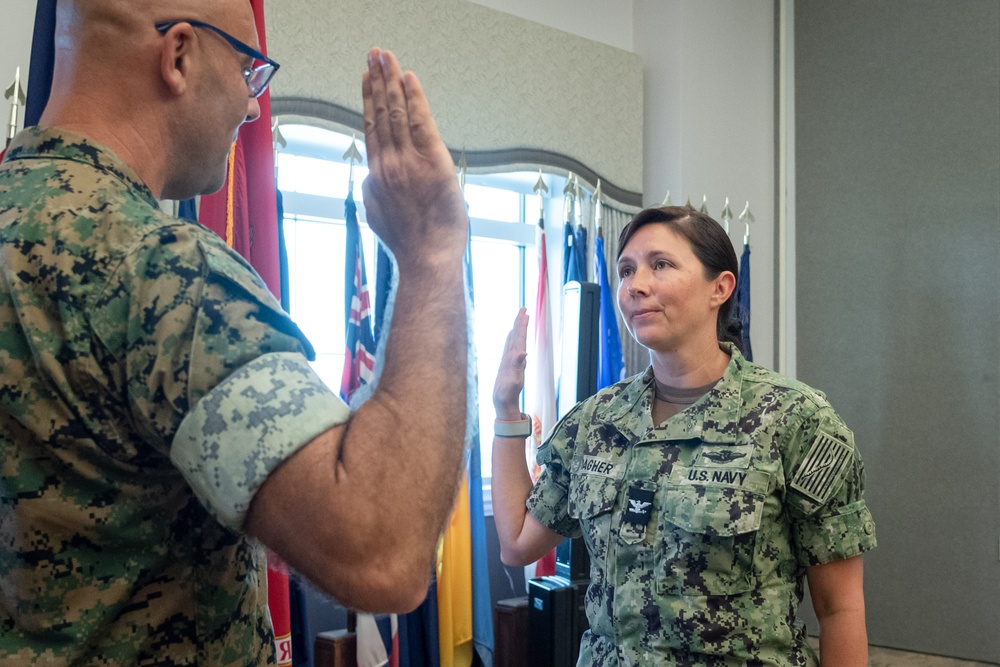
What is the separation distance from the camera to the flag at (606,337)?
12.8ft

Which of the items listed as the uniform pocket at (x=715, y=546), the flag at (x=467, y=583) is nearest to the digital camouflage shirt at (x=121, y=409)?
the uniform pocket at (x=715, y=546)

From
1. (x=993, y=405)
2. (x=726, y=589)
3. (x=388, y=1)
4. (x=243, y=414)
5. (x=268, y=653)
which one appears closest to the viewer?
(x=243, y=414)

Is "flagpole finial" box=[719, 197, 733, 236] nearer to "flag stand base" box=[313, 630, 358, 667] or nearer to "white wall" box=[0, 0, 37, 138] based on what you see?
"flag stand base" box=[313, 630, 358, 667]

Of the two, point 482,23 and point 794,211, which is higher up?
point 482,23

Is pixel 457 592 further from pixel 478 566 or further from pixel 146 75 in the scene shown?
pixel 146 75

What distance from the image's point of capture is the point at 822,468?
153cm

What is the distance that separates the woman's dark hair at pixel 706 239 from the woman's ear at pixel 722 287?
11 mm

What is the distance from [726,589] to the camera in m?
1.49

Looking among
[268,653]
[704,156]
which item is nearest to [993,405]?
[704,156]

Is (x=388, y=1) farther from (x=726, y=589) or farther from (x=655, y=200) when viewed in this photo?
(x=726, y=589)

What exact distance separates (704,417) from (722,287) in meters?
0.35

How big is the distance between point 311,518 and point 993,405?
4287 millimetres

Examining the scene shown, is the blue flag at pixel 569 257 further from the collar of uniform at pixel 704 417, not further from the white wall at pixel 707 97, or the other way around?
the collar of uniform at pixel 704 417

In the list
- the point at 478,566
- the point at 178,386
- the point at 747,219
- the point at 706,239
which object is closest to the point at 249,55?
the point at 178,386
